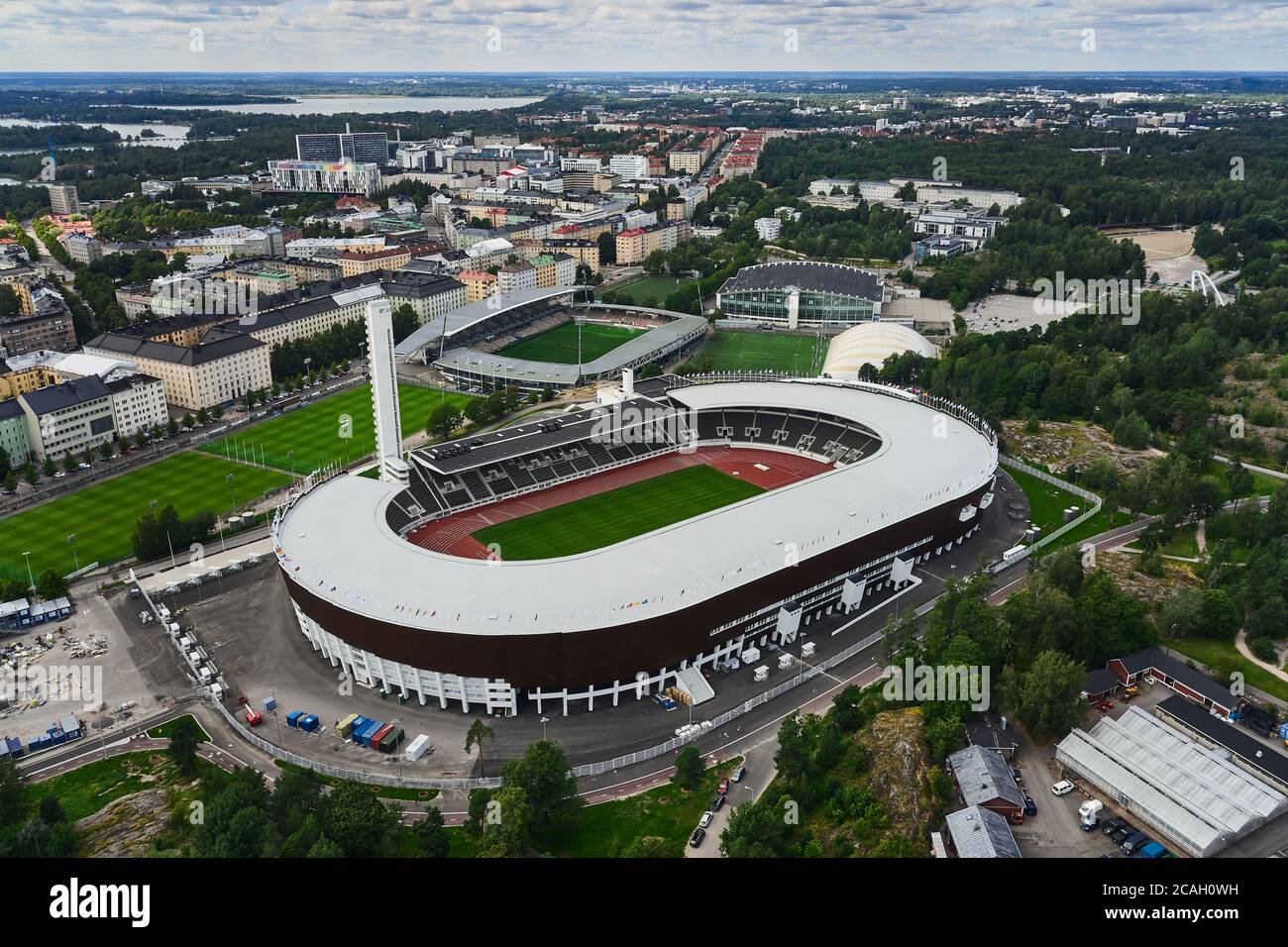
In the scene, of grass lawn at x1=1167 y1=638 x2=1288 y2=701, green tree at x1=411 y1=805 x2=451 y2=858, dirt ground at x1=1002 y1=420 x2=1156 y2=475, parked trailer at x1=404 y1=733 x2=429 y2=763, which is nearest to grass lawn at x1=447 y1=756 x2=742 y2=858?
green tree at x1=411 y1=805 x2=451 y2=858

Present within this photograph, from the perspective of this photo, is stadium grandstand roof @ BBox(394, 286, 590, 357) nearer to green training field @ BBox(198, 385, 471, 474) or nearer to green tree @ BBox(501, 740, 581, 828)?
green training field @ BBox(198, 385, 471, 474)

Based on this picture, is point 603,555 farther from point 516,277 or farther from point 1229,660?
point 516,277

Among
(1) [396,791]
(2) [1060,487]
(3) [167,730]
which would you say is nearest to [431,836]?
(1) [396,791]

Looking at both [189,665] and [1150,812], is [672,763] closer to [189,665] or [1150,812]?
[1150,812]

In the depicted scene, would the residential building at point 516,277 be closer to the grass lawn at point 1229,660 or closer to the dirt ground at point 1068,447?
the dirt ground at point 1068,447

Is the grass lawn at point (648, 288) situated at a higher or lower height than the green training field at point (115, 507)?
higher

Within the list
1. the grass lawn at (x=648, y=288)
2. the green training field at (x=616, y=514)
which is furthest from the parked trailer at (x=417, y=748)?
the grass lawn at (x=648, y=288)

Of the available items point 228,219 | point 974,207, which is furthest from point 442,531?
point 974,207
